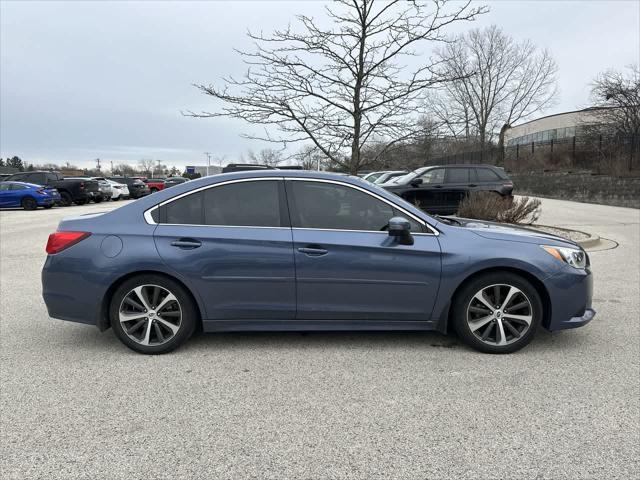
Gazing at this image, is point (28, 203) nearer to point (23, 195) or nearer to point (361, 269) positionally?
point (23, 195)

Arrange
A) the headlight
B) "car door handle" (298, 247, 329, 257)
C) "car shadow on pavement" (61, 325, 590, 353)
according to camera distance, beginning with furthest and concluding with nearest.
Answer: "car shadow on pavement" (61, 325, 590, 353) → the headlight → "car door handle" (298, 247, 329, 257)

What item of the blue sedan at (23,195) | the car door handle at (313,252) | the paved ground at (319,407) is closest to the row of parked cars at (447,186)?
the paved ground at (319,407)

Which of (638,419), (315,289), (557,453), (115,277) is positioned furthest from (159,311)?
(638,419)

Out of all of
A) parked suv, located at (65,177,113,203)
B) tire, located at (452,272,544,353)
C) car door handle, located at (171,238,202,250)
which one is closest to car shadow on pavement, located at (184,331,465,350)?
tire, located at (452,272,544,353)

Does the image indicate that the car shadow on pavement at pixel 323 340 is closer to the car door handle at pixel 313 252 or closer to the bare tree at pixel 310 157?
the car door handle at pixel 313 252

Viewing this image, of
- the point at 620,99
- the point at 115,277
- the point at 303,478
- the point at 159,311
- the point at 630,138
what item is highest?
the point at 620,99

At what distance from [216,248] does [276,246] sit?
1.66 feet

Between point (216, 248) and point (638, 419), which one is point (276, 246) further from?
point (638, 419)

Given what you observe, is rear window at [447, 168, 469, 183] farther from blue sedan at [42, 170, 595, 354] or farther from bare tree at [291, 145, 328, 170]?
blue sedan at [42, 170, 595, 354]

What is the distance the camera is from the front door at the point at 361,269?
3750 mm

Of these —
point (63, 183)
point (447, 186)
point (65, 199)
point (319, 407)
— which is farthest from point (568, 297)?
point (65, 199)

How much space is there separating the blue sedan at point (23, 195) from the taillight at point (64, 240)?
20.2 metres

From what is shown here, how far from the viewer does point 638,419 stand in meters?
2.85

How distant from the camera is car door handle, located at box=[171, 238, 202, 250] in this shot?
3.77 meters
